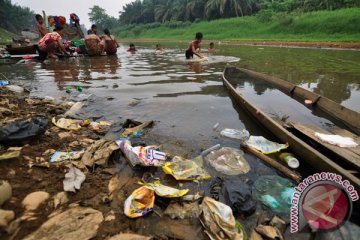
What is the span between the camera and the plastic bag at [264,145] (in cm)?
337

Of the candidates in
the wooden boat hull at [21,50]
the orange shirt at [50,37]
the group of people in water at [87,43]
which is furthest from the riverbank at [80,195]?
the wooden boat hull at [21,50]

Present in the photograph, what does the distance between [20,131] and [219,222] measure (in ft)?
8.66

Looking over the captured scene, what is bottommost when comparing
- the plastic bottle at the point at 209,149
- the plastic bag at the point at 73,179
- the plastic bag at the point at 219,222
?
the plastic bottle at the point at 209,149

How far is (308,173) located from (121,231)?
2231mm

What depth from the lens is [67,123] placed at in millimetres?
4008

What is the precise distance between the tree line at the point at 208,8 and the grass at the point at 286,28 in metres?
2.98

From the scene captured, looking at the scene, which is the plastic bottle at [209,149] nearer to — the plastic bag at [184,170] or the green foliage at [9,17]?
the plastic bag at [184,170]

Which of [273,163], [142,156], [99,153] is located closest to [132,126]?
[99,153]

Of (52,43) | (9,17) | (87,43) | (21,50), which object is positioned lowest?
(21,50)

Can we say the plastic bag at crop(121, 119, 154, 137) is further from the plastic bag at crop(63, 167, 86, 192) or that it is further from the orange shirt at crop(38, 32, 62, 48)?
the orange shirt at crop(38, 32, 62, 48)

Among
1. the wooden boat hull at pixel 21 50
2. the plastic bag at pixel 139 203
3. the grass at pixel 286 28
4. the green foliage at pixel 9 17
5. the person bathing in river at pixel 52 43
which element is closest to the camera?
the plastic bag at pixel 139 203

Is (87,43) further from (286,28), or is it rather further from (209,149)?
(286,28)

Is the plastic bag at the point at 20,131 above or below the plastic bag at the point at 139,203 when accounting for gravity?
above
